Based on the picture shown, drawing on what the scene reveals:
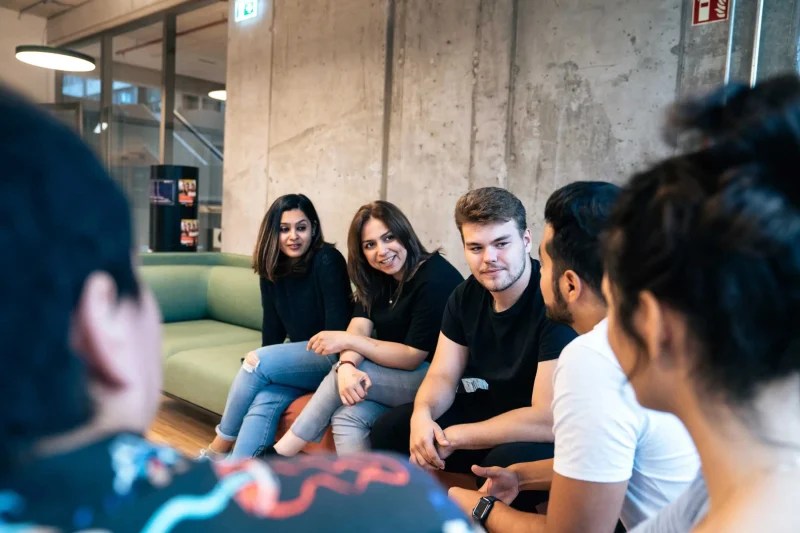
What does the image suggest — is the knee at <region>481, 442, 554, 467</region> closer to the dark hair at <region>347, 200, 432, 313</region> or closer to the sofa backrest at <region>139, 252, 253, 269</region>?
the dark hair at <region>347, 200, 432, 313</region>

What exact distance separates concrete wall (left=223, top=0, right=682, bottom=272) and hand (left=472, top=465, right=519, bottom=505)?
4.65 ft

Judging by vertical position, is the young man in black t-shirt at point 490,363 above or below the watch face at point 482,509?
above

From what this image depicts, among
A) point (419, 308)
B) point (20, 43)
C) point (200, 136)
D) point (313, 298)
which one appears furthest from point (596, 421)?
point (20, 43)

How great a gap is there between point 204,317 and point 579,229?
3595 mm

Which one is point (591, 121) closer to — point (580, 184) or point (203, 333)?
point (580, 184)

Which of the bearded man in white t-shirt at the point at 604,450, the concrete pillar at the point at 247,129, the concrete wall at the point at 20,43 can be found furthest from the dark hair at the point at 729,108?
the concrete wall at the point at 20,43

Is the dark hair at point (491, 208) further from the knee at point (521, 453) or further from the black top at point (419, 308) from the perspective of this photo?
the knee at point (521, 453)

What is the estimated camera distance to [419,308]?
2570 millimetres

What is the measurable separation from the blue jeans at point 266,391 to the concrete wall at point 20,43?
656cm

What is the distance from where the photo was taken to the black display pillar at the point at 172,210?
16.9 ft

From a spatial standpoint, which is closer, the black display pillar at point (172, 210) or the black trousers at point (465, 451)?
the black trousers at point (465, 451)

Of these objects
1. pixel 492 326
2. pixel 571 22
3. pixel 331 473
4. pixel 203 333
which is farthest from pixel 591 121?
pixel 331 473

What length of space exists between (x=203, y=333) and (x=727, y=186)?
3631 mm

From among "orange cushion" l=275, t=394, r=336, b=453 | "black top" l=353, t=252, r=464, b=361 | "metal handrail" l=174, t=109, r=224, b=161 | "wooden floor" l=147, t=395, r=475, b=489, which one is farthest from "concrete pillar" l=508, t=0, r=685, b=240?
"metal handrail" l=174, t=109, r=224, b=161
